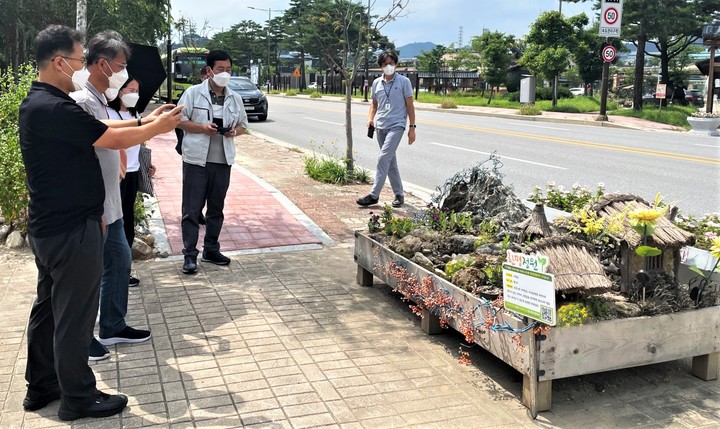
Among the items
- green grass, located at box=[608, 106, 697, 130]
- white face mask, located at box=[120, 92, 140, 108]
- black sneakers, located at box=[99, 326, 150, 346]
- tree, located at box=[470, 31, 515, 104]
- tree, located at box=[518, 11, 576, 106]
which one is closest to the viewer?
black sneakers, located at box=[99, 326, 150, 346]

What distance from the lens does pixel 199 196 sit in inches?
246

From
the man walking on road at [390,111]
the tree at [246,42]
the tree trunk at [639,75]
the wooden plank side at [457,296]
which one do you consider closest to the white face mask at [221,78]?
the wooden plank side at [457,296]

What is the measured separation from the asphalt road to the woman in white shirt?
4.94 metres

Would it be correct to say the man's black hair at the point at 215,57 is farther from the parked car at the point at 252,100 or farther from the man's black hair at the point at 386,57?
the parked car at the point at 252,100

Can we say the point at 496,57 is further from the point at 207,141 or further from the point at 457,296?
the point at 457,296

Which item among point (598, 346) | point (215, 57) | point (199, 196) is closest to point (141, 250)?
point (199, 196)

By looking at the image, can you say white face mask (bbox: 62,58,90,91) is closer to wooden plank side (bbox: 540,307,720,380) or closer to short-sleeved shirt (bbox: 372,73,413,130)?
wooden plank side (bbox: 540,307,720,380)

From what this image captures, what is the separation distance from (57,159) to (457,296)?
2473 mm

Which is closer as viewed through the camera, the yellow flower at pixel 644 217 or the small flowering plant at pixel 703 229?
the yellow flower at pixel 644 217

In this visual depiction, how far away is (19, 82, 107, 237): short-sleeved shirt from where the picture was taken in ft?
10.7

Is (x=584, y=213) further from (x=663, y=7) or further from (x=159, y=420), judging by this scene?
(x=663, y=7)

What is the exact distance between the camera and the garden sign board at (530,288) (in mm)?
3551

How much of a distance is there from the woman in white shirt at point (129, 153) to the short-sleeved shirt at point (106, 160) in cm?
29

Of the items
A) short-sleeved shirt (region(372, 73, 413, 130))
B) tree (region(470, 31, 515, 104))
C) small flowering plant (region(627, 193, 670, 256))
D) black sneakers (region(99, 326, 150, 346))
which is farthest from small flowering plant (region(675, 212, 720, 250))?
tree (region(470, 31, 515, 104))
